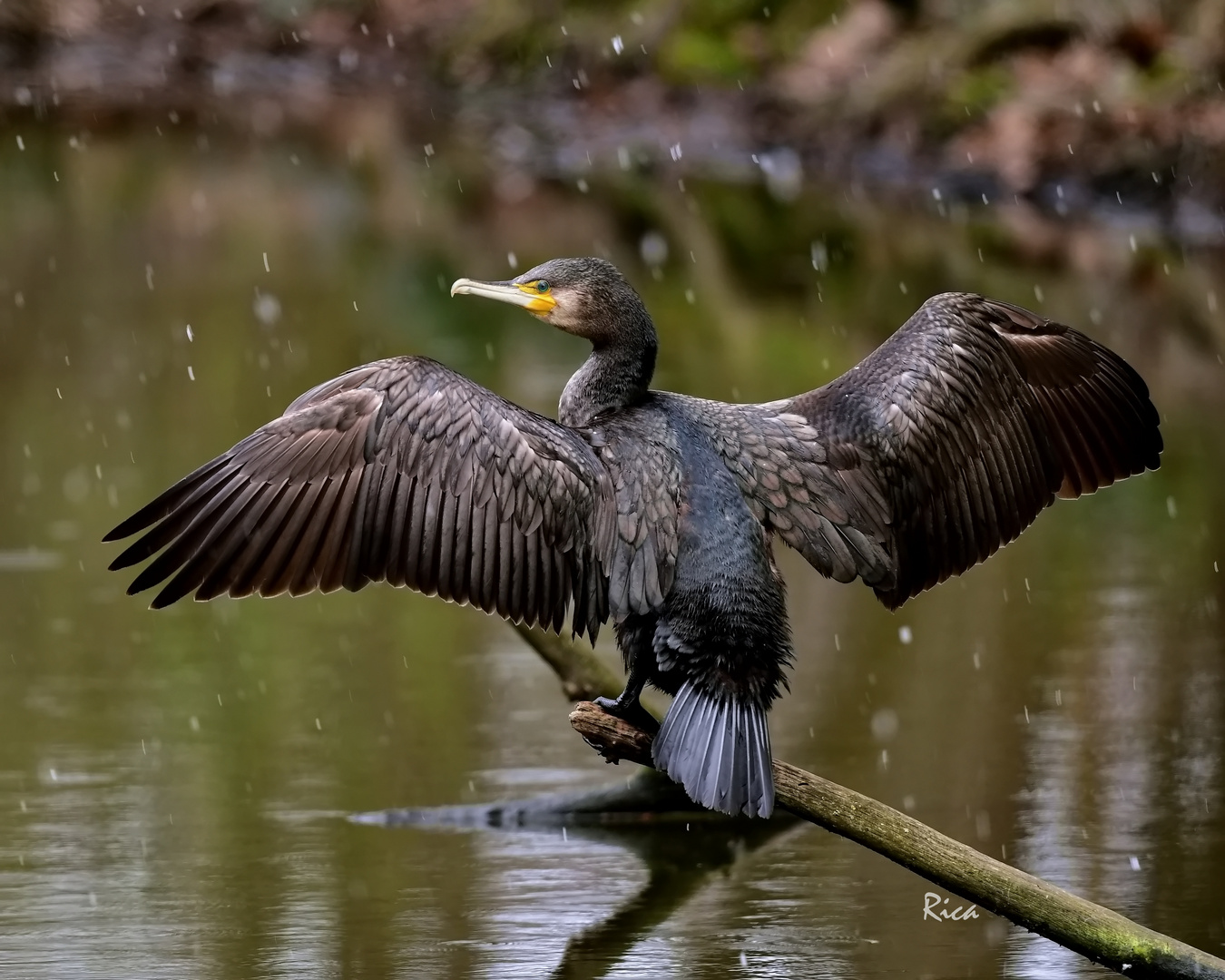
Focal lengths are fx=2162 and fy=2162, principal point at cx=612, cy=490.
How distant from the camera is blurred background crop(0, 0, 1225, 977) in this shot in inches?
240

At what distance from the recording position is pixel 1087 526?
35.5 feet

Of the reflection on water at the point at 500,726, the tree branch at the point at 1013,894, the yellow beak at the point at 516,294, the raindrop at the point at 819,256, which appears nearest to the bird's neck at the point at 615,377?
the yellow beak at the point at 516,294

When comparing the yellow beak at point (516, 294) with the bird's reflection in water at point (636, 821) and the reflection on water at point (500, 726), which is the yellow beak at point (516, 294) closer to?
the reflection on water at point (500, 726)

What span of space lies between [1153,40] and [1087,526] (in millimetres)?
12874

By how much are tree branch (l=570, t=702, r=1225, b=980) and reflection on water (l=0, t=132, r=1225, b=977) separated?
1.00 metres

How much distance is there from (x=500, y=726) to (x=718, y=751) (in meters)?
3.21

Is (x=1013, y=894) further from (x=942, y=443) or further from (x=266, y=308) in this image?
(x=266, y=308)

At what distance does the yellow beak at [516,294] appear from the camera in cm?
520

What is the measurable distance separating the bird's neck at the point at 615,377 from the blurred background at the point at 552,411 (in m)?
1.48

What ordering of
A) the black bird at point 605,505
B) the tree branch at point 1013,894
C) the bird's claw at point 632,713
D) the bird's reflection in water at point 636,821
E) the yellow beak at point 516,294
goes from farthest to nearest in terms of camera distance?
the bird's reflection in water at point 636,821 → the yellow beak at point 516,294 → the bird's claw at point 632,713 → the black bird at point 605,505 → the tree branch at point 1013,894

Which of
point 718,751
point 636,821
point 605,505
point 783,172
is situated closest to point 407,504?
point 605,505

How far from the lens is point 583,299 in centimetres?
529

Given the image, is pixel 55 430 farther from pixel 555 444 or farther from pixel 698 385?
pixel 555 444

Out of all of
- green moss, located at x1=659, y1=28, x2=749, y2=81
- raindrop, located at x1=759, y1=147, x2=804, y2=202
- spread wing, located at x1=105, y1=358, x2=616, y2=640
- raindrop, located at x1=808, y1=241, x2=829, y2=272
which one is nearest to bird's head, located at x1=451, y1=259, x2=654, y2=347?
spread wing, located at x1=105, y1=358, x2=616, y2=640
